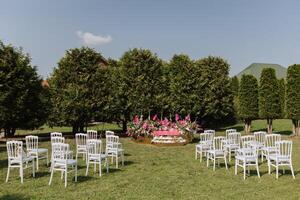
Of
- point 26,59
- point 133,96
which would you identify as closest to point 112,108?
point 133,96

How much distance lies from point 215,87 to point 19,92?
38.5ft

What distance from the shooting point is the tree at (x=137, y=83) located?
1938cm

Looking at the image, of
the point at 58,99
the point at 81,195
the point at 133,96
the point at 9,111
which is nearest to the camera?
the point at 81,195

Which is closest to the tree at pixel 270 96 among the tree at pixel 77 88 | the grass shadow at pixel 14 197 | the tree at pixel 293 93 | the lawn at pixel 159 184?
the tree at pixel 293 93

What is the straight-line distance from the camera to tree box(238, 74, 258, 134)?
1998 centimetres

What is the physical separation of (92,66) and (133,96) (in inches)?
118

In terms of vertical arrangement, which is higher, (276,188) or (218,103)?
(218,103)

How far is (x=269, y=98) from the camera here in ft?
62.6

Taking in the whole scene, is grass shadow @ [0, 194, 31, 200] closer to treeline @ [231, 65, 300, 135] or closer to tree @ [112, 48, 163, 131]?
tree @ [112, 48, 163, 131]

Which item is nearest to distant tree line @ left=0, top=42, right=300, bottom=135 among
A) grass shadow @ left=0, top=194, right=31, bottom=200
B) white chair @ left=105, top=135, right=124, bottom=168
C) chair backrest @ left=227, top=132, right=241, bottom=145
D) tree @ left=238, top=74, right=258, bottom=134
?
tree @ left=238, top=74, right=258, bottom=134

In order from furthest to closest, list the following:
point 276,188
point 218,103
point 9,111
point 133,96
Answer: point 218,103, point 133,96, point 9,111, point 276,188

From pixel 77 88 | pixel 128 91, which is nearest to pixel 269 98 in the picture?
pixel 128 91

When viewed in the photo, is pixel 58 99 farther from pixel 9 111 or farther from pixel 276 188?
pixel 276 188

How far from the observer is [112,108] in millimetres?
18656
